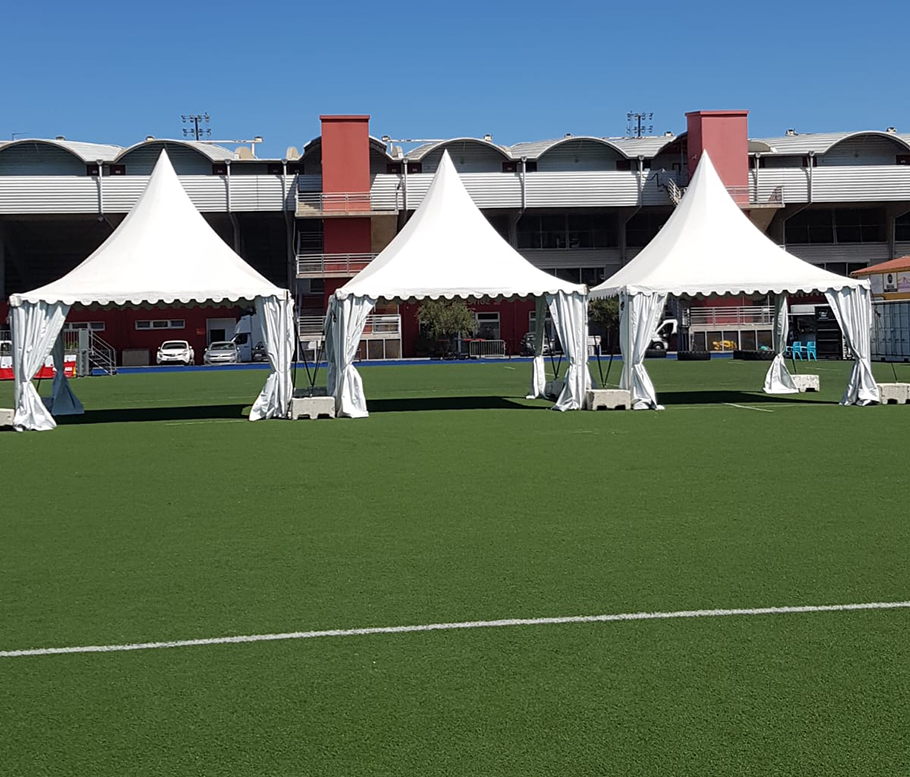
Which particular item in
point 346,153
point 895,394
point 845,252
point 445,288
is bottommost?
point 895,394

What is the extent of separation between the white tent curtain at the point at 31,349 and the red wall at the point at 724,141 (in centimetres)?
4237

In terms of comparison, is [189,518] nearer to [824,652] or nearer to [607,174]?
[824,652]

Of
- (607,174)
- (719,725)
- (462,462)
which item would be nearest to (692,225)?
(462,462)

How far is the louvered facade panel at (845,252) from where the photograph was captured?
59250 millimetres

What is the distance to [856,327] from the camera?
20.6 m

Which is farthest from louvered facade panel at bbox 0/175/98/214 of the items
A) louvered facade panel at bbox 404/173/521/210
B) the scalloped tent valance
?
the scalloped tent valance

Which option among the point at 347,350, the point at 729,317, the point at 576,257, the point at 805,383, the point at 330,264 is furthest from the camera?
the point at 576,257

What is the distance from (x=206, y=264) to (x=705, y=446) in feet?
34.0

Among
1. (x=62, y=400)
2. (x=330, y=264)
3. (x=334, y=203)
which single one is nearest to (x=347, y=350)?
(x=62, y=400)

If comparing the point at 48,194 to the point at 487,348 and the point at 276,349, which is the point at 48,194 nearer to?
the point at 487,348

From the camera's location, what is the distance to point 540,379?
24312mm

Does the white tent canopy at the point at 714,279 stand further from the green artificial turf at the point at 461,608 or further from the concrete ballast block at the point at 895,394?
the green artificial turf at the point at 461,608

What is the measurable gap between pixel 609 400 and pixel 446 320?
113ft

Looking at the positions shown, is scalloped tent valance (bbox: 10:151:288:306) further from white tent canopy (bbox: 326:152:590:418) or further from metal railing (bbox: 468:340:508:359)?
metal railing (bbox: 468:340:508:359)
